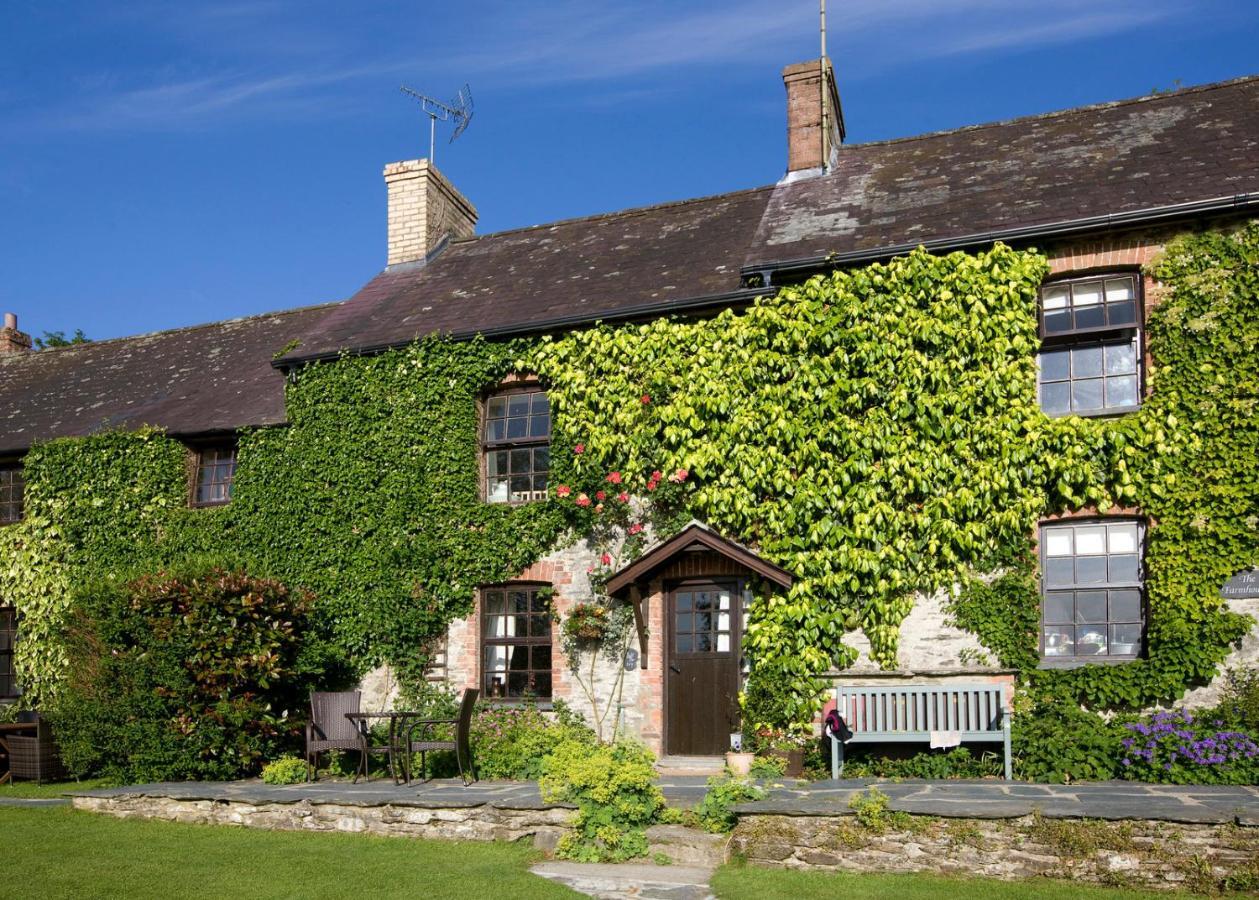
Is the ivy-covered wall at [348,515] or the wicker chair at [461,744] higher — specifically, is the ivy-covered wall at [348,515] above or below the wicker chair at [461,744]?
above

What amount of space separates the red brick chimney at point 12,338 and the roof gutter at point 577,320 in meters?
12.6

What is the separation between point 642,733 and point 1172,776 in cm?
574

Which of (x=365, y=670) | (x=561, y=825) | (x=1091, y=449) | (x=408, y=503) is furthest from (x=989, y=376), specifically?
(x=365, y=670)

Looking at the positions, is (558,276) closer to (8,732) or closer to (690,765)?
(690,765)

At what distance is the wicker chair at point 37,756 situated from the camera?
15.2 metres

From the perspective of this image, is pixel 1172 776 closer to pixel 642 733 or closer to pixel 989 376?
pixel 989 376

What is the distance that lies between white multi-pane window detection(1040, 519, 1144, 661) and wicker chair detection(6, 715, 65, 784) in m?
12.7

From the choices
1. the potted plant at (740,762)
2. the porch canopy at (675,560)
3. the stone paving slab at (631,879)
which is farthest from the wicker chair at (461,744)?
the stone paving slab at (631,879)

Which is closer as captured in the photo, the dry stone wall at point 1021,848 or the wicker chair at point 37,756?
the dry stone wall at point 1021,848

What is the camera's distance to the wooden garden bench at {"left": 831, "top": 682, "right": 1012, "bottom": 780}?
11.9 m

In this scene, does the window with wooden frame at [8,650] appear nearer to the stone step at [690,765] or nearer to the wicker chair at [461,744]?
the wicker chair at [461,744]

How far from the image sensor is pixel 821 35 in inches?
691

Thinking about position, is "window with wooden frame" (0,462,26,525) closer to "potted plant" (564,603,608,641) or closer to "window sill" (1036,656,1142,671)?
"potted plant" (564,603,608,641)

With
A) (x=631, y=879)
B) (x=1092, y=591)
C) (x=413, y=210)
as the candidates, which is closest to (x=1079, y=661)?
(x=1092, y=591)
